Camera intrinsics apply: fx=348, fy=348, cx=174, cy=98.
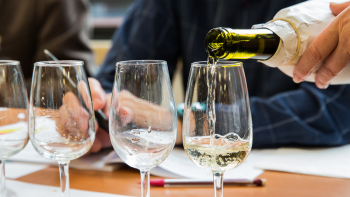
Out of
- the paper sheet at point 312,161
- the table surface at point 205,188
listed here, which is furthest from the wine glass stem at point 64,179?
the paper sheet at point 312,161

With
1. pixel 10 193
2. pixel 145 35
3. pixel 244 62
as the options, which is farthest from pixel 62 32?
pixel 10 193

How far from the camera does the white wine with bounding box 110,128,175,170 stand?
464 mm

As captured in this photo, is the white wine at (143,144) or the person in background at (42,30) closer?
the white wine at (143,144)

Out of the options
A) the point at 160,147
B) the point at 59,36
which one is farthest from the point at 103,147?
the point at 59,36

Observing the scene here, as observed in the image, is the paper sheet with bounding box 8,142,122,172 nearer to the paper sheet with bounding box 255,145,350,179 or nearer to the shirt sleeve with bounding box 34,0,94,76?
the paper sheet with bounding box 255,145,350,179

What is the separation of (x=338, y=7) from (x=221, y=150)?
342mm

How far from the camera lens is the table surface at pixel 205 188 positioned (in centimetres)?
59

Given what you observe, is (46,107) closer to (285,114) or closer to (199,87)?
(199,87)

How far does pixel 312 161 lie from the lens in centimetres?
73

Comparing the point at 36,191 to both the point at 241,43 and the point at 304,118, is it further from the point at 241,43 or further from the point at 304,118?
the point at 304,118

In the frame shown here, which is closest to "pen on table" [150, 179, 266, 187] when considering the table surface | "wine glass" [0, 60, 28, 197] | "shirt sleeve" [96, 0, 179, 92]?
the table surface

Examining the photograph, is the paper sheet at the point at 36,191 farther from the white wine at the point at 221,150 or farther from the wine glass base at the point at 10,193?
the white wine at the point at 221,150

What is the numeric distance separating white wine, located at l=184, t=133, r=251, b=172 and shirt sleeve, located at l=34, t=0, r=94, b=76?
109 cm

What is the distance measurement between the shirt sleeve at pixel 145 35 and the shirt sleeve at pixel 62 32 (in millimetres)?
293
